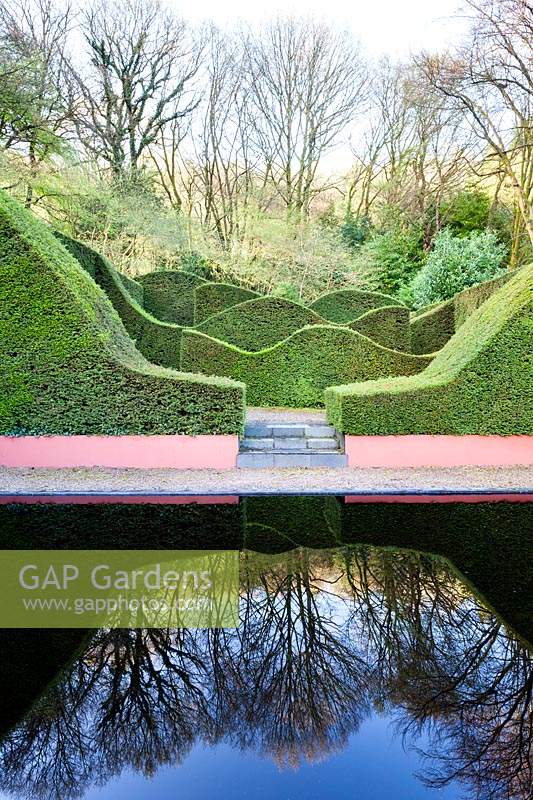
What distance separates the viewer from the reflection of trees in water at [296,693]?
194 cm

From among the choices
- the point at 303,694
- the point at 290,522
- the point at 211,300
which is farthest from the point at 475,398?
the point at 211,300

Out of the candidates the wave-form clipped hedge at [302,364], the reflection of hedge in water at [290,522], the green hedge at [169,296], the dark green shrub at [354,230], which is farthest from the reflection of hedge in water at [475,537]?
the dark green shrub at [354,230]

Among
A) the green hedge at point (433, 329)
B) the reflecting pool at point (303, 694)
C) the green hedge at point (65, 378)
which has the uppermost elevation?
the green hedge at point (433, 329)

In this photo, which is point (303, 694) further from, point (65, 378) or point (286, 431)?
point (286, 431)

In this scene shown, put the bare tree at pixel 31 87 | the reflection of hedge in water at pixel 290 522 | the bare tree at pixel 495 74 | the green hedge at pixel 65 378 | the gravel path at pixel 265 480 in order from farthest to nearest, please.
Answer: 1. the bare tree at pixel 495 74
2. the bare tree at pixel 31 87
3. the green hedge at pixel 65 378
4. the gravel path at pixel 265 480
5. the reflection of hedge in water at pixel 290 522

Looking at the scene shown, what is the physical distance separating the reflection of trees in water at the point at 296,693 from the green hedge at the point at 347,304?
11507mm

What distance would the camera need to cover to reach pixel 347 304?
46.3ft

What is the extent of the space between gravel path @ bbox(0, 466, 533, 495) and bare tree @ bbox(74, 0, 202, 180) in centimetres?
1484

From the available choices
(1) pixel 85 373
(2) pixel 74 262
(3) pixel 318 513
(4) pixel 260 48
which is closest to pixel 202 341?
(2) pixel 74 262

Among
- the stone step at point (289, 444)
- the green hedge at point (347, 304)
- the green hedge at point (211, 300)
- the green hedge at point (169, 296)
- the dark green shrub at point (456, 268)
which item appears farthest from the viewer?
the green hedge at point (347, 304)

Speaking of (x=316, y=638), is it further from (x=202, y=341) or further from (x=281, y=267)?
(x=281, y=267)

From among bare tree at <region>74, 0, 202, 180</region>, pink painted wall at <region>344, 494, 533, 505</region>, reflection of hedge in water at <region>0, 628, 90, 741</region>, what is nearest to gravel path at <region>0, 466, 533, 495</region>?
pink painted wall at <region>344, 494, 533, 505</region>

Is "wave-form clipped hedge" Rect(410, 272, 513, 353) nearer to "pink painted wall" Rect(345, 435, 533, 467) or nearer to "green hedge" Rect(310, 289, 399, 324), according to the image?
"green hedge" Rect(310, 289, 399, 324)

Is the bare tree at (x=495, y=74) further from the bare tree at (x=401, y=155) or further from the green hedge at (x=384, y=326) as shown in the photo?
the green hedge at (x=384, y=326)
